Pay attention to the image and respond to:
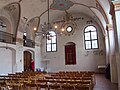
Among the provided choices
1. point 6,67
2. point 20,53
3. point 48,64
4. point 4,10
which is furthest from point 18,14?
point 48,64

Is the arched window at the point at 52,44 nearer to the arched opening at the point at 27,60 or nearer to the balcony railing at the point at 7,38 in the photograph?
the arched opening at the point at 27,60

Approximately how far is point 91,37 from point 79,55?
99.0 inches

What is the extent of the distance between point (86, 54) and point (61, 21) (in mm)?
5126

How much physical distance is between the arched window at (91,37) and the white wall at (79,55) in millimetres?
393

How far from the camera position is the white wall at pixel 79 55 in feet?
54.1

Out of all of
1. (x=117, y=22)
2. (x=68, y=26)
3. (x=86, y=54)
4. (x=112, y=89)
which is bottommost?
(x=112, y=89)

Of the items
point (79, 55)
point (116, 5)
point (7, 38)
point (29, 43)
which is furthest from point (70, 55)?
point (116, 5)

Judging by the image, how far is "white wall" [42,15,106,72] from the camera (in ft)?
54.1

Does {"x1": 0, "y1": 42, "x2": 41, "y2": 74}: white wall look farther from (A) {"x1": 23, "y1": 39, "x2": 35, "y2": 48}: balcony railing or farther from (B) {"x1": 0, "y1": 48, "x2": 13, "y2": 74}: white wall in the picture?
(A) {"x1": 23, "y1": 39, "x2": 35, "y2": 48}: balcony railing

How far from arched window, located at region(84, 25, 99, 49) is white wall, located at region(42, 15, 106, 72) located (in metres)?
0.39

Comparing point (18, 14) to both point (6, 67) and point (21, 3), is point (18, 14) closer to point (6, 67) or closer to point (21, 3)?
point (21, 3)

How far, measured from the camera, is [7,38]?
12.7m

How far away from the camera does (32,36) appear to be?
16.8m

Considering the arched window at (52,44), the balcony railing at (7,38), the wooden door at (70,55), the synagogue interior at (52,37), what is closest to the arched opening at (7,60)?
the synagogue interior at (52,37)
